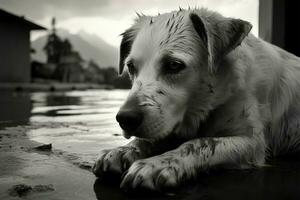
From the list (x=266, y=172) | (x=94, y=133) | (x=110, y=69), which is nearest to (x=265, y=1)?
(x=94, y=133)

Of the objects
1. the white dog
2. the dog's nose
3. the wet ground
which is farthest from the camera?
the white dog

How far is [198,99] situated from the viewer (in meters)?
3.22

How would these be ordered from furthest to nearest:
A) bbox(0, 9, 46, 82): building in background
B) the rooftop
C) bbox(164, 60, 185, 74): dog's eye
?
bbox(0, 9, 46, 82): building in background
the rooftop
bbox(164, 60, 185, 74): dog's eye

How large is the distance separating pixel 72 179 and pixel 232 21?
1.73 m

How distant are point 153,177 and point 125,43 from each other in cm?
194

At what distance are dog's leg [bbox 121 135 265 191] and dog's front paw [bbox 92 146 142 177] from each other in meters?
0.31

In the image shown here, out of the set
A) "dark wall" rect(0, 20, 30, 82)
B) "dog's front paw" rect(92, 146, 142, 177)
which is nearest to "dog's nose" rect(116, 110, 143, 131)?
"dog's front paw" rect(92, 146, 142, 177)

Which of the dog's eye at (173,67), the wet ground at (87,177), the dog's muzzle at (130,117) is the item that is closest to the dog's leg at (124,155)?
the wet ground at (87,177)

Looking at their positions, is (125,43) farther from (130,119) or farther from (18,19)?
(18,19)

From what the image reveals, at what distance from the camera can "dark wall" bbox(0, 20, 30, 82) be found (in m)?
26.5

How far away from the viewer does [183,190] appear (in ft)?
8.20

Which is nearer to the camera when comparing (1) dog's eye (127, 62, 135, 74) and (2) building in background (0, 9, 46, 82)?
(1) dog's eye (127, 62, 135, 74)

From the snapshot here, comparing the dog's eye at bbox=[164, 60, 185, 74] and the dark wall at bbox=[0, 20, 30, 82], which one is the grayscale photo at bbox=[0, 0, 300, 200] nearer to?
the dog's eye at bbox=[164, 60, 185, 74]

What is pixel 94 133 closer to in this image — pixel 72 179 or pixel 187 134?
pixel 187 134
